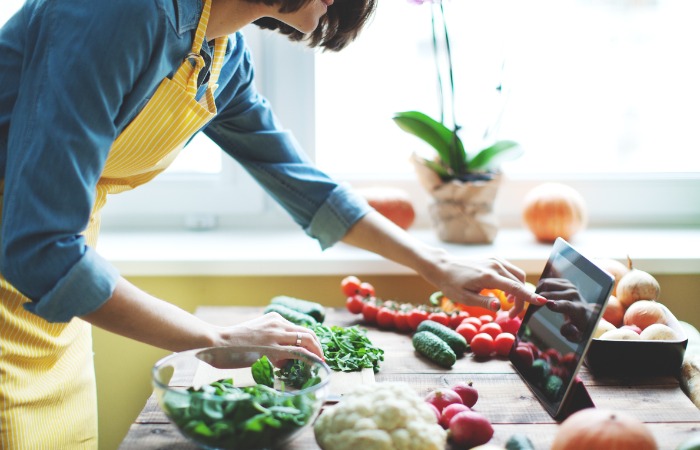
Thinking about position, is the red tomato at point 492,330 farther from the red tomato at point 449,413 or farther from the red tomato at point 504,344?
the red tomato at point 449,413

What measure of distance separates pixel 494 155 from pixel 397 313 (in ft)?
1.75

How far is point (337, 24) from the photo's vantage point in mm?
1236

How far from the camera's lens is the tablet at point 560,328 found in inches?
39.8

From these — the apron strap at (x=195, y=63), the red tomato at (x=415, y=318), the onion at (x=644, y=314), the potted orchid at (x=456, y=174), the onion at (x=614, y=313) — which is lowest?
the red tomato at (x=415, y=318)

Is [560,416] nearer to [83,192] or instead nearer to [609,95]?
[83,192]

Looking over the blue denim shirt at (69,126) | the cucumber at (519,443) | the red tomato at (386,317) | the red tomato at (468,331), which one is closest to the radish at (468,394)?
the cucumber at (519,443)

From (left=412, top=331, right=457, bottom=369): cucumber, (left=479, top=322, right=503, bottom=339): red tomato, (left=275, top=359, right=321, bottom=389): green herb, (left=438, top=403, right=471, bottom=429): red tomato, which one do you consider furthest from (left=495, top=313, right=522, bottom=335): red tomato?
(left=275, top=359, right=321, bottom=389): green herb

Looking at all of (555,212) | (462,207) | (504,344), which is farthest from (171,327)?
(555,212)

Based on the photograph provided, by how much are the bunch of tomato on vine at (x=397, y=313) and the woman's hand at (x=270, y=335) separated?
386 millimetres

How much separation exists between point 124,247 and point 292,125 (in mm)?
Answer: 515

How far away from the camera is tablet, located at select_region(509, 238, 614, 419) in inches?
39.8

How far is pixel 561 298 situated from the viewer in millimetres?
1129

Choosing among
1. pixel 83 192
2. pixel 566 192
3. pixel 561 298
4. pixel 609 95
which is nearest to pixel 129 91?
pixel 83 192

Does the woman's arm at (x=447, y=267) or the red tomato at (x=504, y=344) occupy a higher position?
the woman's arm at (x=447, y=267)
